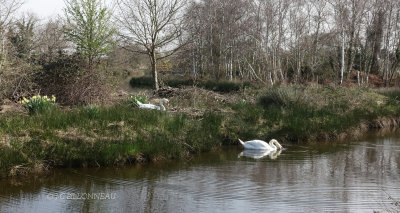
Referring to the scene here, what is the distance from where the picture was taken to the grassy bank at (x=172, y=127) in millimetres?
8828

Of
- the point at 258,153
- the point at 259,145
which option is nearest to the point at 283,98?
the point at 259,145

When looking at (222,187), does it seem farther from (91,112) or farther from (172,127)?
(91,112)

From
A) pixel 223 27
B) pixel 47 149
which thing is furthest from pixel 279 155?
pixel 223 27

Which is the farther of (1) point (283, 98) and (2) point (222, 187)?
(1) point (283, 98)

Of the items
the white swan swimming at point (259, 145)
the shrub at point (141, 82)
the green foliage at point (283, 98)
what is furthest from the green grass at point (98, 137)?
the shrub at point (141, 82)

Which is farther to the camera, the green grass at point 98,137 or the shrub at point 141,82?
the shrub at point 141,82

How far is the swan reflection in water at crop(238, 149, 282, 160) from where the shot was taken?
35.0ft

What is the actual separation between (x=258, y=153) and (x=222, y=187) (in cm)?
358

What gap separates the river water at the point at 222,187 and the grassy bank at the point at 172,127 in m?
0.37

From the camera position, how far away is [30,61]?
14.4 meters

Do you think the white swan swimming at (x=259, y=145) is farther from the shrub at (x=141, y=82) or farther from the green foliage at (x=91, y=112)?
the shrub at (x=141, y=82)

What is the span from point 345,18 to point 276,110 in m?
17.1

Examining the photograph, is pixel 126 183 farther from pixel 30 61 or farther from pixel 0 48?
pixel 30 61

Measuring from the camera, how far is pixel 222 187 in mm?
7633
